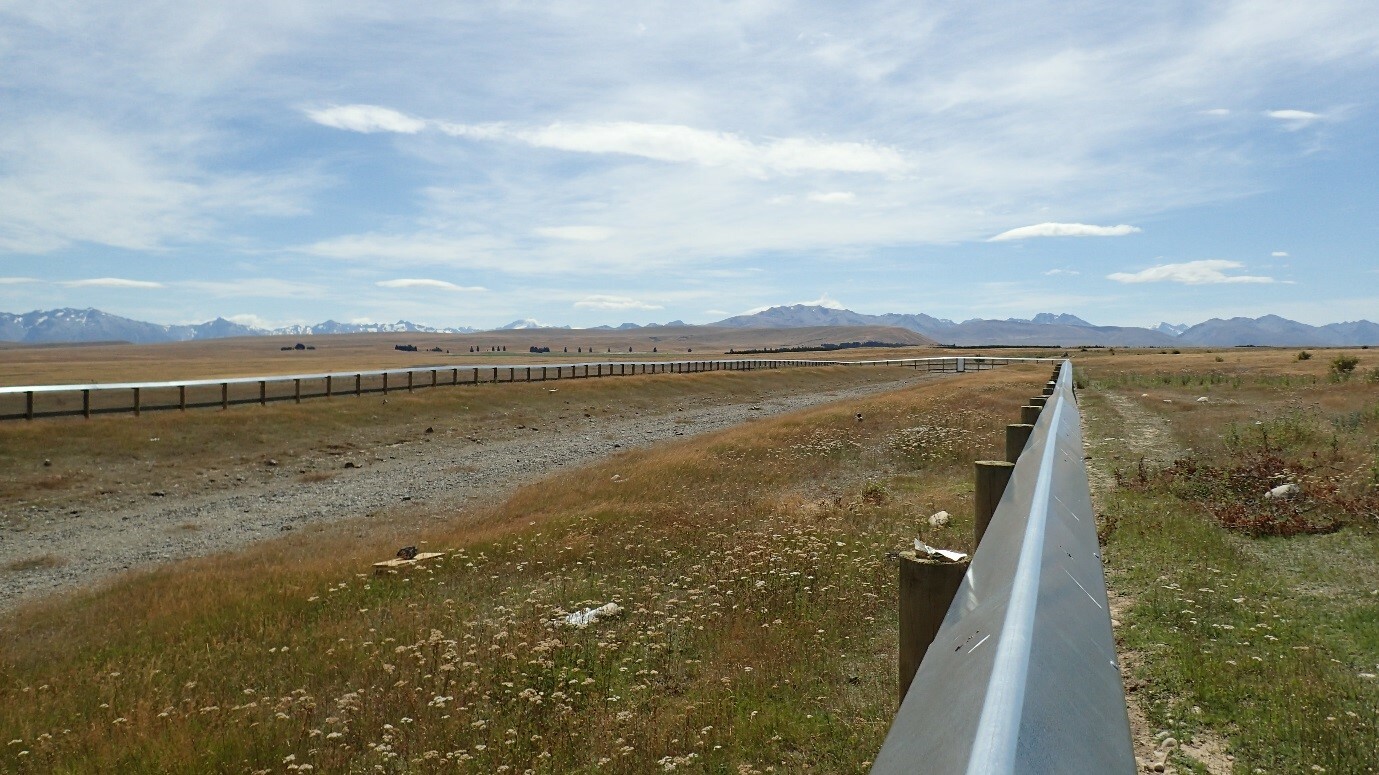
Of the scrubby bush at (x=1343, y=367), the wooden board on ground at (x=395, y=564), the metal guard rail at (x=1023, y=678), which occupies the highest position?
the scrubby bush at (x=1343, y=367)

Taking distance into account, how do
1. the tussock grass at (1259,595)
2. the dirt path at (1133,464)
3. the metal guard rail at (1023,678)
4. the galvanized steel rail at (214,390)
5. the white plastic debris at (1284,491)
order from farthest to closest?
the galvanized steel rail at (214,390)
the white plastic debris at (1284,491)
the tussock grass at (1259,595)
the dirt path at (1133,464)
the metal guard rail at (1023,678)

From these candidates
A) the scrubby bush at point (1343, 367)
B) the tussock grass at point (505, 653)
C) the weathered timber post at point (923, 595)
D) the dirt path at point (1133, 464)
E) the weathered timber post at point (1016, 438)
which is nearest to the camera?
the weathered timber post at point (923, 595)

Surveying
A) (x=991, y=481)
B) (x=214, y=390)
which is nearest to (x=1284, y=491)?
(x=991, y=481)

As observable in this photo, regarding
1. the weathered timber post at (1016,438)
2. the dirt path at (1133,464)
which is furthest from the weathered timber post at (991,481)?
the weathered timber post at (1016,438)

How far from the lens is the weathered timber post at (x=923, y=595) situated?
2713 millimetres

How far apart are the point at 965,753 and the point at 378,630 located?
27.5 feet

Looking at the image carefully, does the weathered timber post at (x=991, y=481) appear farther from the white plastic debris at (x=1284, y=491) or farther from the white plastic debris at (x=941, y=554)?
the white plastic debris at (x=1284, y=491)

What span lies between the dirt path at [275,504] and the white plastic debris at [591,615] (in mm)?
8799

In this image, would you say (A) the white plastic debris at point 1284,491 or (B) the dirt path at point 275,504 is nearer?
(A) the white plastic debris at point 1284,491

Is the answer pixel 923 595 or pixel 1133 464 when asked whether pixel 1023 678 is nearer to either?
pixel 923 595

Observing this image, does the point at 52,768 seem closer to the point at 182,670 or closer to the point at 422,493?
the point at 182,670

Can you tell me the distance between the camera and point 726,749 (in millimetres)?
5496

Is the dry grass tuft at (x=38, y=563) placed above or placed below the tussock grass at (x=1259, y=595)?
below

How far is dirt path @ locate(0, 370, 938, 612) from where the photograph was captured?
1438 centimetres
